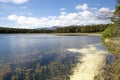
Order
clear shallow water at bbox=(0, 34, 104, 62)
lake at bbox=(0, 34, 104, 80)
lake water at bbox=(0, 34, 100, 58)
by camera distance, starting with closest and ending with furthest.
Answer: lake at bbox=(0, 34, 104, 80) → clear shallow water at bbox=(0, 34, 104, 62) → lake water at bbox=(0, 34, 100, 58)

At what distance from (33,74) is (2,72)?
2796 mm

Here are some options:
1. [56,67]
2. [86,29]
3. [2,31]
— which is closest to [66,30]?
[86,29]

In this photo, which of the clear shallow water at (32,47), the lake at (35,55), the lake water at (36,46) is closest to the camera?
the lake at (35,55)

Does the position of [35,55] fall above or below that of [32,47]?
above

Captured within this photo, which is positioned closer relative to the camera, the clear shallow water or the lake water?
the clear shallow water

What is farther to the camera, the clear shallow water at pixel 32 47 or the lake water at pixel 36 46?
the lake water at pixel 36 46

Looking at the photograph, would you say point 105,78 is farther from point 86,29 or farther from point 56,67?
point 86,29

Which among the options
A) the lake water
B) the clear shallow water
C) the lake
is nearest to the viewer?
the lake

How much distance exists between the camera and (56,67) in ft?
56.0

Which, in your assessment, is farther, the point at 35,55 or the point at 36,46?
the point at 36,46

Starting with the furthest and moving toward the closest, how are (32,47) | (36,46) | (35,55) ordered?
(36,46)
(32,47)
(35,55)

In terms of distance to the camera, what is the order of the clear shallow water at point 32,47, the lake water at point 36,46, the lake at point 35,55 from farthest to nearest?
1. the lake water at point 36,46
2. the clear shallow water at point 32,47
3. the lake at point 35,55

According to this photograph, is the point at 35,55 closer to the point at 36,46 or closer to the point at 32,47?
the point at 32,47

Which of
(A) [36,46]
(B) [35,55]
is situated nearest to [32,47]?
(A) [36,46]
